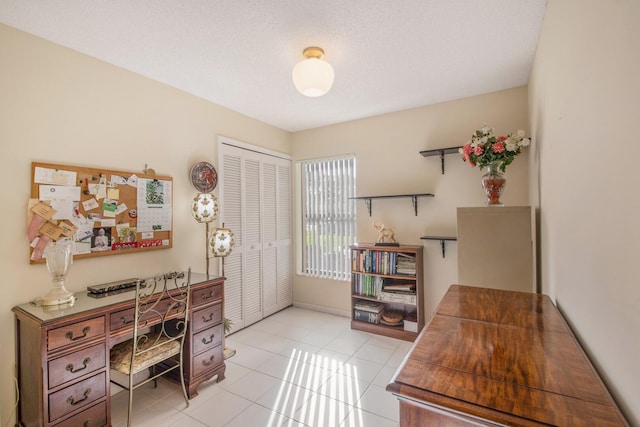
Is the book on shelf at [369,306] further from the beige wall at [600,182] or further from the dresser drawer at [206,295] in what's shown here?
the beige wall at [600,182]

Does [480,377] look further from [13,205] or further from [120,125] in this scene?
[120,125]

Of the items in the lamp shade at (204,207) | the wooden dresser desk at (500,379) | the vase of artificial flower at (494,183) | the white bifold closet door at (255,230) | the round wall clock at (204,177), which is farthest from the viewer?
the white bifold closet door at (255,230)

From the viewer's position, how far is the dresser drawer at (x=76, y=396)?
5.20 ft

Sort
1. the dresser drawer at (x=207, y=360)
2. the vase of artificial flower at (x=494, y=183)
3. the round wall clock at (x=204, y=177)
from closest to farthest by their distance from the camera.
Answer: the vase of artificial flower at (x=494, y=183) → the dresser drawer at (x=207, y=360) → the round wall clock at (x=204, y=177)

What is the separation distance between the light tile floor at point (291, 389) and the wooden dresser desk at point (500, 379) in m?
1.34

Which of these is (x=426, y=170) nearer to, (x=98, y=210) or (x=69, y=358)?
(x=98, y=210)

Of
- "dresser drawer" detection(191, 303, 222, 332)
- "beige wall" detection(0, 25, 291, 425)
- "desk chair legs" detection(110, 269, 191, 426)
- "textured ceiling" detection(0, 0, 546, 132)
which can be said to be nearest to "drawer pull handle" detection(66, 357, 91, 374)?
"desk chair legs" detection(110, 269, 191, 426)

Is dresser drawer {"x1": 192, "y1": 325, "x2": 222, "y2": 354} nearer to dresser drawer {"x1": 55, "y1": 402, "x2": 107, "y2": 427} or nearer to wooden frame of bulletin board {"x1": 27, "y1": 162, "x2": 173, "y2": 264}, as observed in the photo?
dresser drawer {"x1": 55, "y1": 402, "x2": 107, "y2": 427}

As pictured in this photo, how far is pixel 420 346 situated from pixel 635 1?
3.47 ft

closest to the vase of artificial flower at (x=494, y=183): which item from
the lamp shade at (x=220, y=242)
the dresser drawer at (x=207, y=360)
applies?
the lamp shade at (x=220, y=242)

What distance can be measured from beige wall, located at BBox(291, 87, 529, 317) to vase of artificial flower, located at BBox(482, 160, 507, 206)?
2.78 ft

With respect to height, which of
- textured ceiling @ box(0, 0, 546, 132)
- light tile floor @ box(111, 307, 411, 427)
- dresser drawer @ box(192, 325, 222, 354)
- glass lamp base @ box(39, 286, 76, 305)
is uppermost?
textured ceiling @ box(0, 0, 546, 132)

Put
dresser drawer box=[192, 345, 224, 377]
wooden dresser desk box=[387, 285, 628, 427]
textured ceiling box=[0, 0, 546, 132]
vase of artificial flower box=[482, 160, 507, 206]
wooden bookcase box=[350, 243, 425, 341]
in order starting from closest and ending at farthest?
wooden dresser desk box=[387, 285, 628, 427] → textured ceiling box=[0, 0, 546, 132] → vase of artificial flower box=[482, 160, 507, 206] → dresser drawer box=[192, 345, 224, 377] → wooden bookcase box=[350, 243, 425, 341]

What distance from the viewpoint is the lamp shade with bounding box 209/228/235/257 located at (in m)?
2.76
